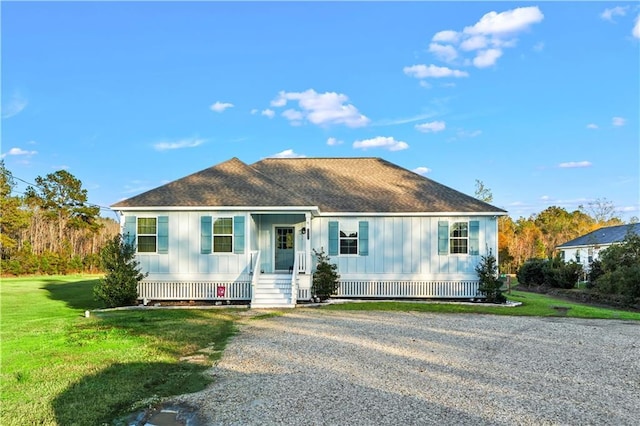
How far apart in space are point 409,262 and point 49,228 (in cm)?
Answer: 3813

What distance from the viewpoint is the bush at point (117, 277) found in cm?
1527

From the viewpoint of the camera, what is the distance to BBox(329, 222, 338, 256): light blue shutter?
17.8 meters

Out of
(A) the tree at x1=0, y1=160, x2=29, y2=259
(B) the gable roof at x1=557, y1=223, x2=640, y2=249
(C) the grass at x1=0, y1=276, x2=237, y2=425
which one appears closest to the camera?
(C) the grass at x1=0, y1=276, x2=237, y2=425

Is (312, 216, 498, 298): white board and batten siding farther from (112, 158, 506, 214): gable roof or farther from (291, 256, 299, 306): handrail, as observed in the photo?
(291, 256, 299, 306): handrail

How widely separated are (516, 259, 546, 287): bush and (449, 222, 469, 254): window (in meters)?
13.9

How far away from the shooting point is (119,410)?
17.3 ft

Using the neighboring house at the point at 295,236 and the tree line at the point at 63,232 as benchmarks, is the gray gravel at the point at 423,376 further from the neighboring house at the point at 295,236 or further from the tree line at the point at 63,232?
the tree line at the point at 63,232

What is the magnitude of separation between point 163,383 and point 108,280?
10127 millimetres

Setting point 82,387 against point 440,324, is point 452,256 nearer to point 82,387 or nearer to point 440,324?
point 440,324

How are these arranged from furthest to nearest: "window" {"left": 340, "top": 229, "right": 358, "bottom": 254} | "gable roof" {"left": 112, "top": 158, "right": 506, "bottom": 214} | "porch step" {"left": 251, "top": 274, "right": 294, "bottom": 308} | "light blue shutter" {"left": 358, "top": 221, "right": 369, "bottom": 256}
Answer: "window" {"left": 340, "top": 229, "right": 358, "bottom": 254}, "light blue shutter" {"left": 358, "top": 221, "right": 369, "bottom": 256}, "gable roof" {"left": 112, "top": 158, "right": 506, "bottom": 214}, "porch step" {"left": 251, "top": 274, "right": 294, "bottom": 308}

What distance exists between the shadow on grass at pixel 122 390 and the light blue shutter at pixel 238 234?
29.6 feet

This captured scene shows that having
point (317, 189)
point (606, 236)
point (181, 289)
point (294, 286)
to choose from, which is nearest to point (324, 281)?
point (294, 286)

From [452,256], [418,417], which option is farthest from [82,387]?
[452,256]

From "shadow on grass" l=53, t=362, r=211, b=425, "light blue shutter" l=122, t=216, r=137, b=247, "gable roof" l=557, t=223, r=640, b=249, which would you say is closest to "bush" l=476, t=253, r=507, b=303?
"shadow on grass" l=53, t=362, r=211, b=425
